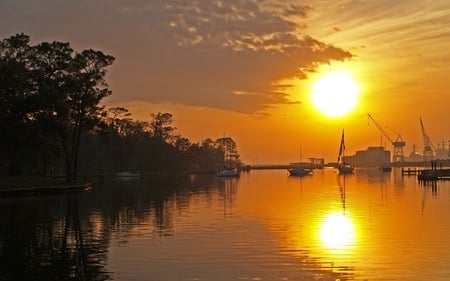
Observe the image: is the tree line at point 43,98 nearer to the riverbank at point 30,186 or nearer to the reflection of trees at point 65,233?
the riverbank at point 30,186

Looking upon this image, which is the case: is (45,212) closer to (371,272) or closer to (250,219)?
(250,219)

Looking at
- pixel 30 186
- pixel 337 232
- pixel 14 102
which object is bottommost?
pixel 337 232

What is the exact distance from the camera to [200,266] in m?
23.6

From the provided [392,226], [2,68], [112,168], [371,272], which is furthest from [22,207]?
[112,168]

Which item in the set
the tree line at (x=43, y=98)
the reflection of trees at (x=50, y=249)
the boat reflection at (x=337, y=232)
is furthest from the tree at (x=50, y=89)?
the boat reflection at (x=337, y=232)

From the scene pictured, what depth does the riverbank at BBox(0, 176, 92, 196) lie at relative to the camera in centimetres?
7050

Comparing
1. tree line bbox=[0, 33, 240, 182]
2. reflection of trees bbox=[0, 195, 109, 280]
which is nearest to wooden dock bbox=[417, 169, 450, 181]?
tree line bbox=[0, 33, 240, 182]

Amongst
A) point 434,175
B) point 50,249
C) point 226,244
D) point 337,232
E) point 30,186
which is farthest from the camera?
point 434,175

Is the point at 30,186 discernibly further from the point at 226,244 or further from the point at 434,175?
the point at 434,175

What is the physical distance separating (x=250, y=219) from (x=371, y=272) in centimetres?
2087

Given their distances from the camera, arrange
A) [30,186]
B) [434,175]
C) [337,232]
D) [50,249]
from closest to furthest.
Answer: [50,249] → [337,232] → [30,186] → [434,175]

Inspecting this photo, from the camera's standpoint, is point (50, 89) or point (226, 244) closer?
point (226, 244)

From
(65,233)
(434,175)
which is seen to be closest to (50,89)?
(65,233)

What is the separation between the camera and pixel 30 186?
74375 millimetres
